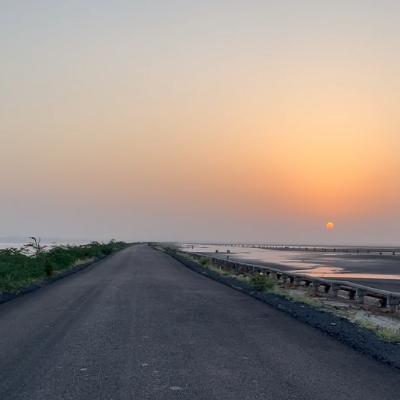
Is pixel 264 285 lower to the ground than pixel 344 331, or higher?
higher

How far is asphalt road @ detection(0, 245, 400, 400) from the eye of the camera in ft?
22.1

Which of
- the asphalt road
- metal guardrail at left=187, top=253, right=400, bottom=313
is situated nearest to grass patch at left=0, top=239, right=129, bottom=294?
the asphalt road

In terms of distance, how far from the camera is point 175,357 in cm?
859

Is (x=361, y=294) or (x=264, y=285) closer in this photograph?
(x=361, y=294)

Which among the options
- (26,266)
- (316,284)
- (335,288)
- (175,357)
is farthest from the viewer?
(26,266)

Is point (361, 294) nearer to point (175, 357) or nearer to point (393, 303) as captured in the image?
point (393, 303)

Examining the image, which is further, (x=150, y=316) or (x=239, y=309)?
(x=239, y=309)

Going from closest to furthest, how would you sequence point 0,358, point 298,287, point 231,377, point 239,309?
point 231,377 → point 0,358 → point 239,309 → point 298,287

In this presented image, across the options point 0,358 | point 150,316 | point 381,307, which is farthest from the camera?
point 381,307

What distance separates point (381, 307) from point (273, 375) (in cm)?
1198

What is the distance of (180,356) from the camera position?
8688 millimetres

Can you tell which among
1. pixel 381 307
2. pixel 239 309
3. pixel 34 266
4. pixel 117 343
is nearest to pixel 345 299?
pixel 381 307

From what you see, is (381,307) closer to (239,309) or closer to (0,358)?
(239,309)

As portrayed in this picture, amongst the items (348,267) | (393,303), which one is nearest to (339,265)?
(348,267)
